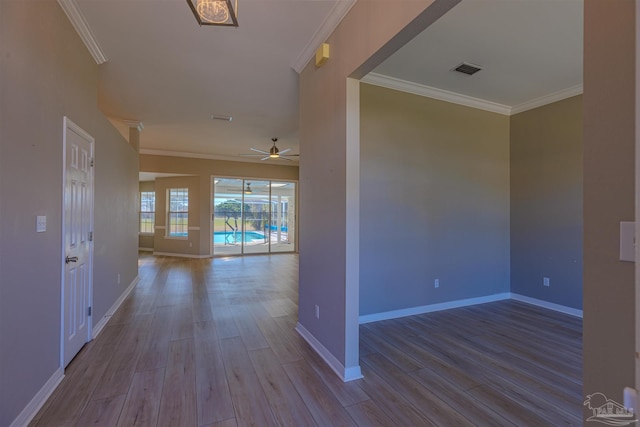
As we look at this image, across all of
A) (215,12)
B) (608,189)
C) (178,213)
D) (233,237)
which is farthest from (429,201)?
(178,213)

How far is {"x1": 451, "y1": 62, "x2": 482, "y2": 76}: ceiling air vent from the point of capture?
10.1 feet

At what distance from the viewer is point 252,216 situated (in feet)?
28.9

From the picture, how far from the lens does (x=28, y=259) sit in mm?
1752

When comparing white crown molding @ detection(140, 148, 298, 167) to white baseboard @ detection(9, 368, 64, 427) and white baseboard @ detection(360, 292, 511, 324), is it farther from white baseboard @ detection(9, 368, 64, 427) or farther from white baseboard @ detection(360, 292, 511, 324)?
white baseboard @ detection(9, 368, 64, 427)

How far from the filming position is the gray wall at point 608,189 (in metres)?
0.78

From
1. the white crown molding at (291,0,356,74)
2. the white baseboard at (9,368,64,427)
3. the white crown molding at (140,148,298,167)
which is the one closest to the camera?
the white baseboard at (9,368,64,427)

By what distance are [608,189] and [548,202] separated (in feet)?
12.8

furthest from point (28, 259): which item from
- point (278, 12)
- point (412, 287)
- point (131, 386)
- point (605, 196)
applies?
point (412, 287)

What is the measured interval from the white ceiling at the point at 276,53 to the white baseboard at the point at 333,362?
9.18 ft

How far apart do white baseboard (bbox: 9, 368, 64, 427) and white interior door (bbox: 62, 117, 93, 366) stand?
0.17m

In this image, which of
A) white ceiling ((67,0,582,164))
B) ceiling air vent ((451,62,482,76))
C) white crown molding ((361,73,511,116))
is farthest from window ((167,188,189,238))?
ceiling air vent ((451,62,482,76))

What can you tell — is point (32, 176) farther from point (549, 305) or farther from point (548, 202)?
point (549, 305)

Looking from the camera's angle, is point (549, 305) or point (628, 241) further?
point (549, 305)

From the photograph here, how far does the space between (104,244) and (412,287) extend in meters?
3.79
